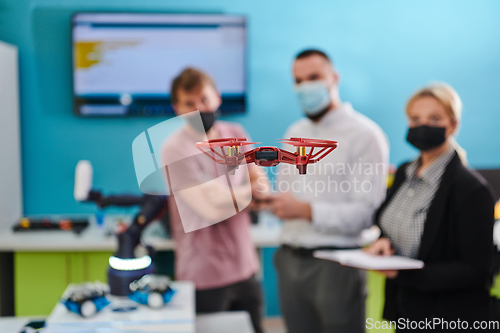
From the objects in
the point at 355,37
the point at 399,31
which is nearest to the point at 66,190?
the point at 355,37

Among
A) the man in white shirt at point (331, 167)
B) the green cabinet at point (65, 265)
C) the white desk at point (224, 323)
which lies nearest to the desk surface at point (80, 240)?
the green cabinet at point (65, 265)

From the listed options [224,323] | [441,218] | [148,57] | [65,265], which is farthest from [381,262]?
[148,57]

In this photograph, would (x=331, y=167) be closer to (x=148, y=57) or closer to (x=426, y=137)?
(x=426, y=137)

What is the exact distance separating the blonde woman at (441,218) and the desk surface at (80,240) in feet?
3.04

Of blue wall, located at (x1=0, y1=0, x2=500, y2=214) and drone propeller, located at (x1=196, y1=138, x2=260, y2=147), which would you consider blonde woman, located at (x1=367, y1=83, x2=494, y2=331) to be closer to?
drone propeller, located at (x1=196, y1=138, x2=260, y2=147)

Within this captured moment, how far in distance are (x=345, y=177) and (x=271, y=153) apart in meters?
0.15

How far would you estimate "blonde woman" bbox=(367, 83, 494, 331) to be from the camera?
350mm

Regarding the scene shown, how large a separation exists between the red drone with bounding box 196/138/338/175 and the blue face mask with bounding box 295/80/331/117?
0.46 feet

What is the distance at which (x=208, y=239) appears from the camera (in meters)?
0.73

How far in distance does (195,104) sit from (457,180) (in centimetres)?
23

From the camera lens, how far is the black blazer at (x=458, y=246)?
35cm

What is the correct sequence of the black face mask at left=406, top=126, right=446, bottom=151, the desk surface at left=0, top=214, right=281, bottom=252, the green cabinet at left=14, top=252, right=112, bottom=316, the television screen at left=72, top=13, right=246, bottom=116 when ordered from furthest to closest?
the television screen at left=72, top=13, right=246, bottom=116
the desk surface at left=0, top=214, right=281, bottom=252
the green cabinet at left=14, top=252, right=112, bottom=316
the black face mask at left=406, top=126, right=446, bottom=151

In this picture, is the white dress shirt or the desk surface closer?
the white dress shirt

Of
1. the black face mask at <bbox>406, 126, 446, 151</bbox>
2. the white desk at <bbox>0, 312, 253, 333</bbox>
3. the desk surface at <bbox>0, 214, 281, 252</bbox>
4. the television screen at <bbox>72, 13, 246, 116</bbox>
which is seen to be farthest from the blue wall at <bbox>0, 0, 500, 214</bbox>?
the black face mask at <bbox>406, 126, 446, 151</bbox>
